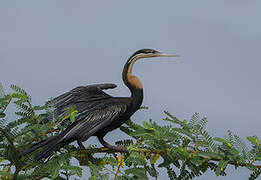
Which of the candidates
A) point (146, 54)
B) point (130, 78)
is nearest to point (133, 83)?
point (130, 78)

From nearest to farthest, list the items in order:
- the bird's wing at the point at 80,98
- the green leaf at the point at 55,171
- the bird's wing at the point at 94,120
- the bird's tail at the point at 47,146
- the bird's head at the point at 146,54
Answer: the green leaf at the point at 55,171 → the bird's tail at the point at 47,146 → the bird's wing at the point at 94,120 → the bird's wing at the point at 80,98 → the bird's head at the point at 146,54

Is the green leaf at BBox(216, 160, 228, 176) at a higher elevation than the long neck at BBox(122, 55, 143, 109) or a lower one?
lower

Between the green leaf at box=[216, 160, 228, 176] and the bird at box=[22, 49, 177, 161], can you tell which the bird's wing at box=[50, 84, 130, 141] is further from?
the green leaf at box=[216, 160, 228, 176]

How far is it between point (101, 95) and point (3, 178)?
42.2 inches

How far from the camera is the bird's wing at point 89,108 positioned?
2891 millimetres

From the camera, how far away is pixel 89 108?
3.12 m

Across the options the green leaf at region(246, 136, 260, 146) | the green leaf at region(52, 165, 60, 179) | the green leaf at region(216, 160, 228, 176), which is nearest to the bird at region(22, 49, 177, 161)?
the green leaf at region(52, 165, 60, 179)

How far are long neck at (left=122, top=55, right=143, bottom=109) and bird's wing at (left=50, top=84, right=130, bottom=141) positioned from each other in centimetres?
9

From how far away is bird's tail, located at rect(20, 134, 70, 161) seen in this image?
8.53ft

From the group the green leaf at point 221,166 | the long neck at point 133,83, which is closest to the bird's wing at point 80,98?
the long neck at point 133,83

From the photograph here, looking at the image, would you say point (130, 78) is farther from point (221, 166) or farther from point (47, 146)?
point (221, 166)

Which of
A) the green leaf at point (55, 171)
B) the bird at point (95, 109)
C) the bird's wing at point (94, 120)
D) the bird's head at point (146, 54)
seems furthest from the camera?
the bird's head at point (146, 54)

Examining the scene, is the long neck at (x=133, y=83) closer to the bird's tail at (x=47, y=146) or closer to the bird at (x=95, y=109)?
the bird at (x=95, y=109)

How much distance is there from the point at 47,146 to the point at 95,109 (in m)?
0.57
